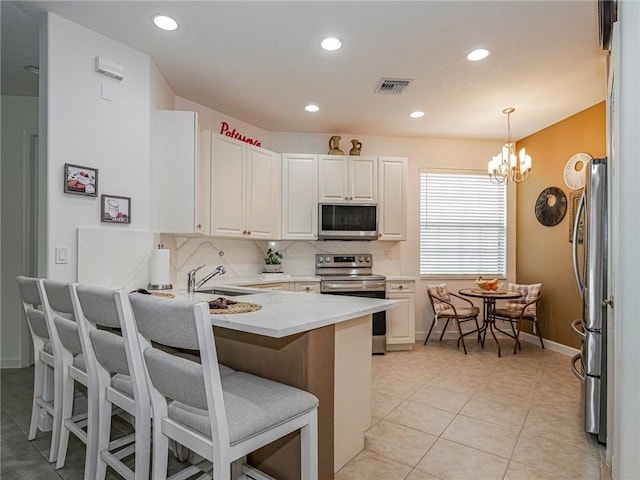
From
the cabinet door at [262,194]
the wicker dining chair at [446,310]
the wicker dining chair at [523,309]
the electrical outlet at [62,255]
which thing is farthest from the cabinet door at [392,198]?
the electrical outlet at [62,255]

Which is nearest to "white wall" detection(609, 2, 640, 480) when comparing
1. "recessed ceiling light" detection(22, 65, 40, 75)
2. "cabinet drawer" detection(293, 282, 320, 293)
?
"cabinet drawer" detection(293, 282, 320, 293)

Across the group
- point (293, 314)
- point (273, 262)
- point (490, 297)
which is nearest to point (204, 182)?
point (273, 262)

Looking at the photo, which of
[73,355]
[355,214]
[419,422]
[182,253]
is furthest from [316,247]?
[73,355]

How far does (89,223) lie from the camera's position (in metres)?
2.56

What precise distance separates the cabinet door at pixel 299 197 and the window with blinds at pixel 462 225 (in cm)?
162

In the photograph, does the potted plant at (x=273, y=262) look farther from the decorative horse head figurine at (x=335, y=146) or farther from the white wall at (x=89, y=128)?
the white wall at (x=89, y=128)

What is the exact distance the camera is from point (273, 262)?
4.49 m

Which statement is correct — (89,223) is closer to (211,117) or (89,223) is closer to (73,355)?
(73,355)

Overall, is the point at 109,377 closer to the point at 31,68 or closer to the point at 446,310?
the point at 31,68

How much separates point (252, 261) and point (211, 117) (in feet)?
5.69

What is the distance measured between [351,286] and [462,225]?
2.09 m

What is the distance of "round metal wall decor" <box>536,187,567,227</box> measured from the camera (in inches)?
167

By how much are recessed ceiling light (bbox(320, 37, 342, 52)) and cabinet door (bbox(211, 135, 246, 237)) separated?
140cm

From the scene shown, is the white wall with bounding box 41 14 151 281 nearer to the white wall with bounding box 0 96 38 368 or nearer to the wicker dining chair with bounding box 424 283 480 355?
the white wall with bounding box 0 96 38 368
